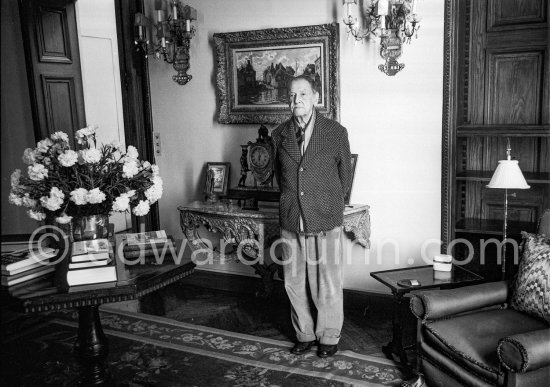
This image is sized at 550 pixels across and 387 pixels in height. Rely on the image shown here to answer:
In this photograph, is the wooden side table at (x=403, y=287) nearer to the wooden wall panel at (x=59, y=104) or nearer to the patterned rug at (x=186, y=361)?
the patterned rug at (x=186, y=361)

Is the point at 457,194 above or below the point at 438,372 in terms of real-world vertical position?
above

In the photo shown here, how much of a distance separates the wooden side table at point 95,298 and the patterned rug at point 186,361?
9.7 inches

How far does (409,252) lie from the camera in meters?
4.09

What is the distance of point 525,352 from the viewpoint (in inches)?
85.4

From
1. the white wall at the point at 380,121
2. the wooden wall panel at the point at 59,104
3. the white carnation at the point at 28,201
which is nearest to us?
the white carnation at the point at 28,201

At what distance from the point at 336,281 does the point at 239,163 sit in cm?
168

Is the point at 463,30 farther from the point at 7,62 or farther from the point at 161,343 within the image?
the point at 7,62

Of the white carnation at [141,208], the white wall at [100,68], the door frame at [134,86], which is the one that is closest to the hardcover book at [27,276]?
the white carnation at [141,208]

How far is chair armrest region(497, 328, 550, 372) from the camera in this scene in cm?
217

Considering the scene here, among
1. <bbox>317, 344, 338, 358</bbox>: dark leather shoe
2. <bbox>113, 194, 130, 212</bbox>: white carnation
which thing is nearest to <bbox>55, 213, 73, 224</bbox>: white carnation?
<bbox>113, 194, 130, 212</bbox>: white carnation

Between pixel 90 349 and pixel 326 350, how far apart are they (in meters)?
1.42

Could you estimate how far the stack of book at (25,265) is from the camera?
8.46ft

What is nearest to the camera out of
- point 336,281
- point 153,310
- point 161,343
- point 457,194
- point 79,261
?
point 79,261

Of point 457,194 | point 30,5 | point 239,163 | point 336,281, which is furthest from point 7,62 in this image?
point 457,194
